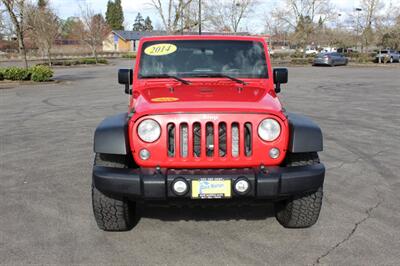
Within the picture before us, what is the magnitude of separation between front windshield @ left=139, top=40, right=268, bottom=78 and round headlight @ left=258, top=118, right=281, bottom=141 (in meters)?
1.30

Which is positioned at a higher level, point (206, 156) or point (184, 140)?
point (184, 140)

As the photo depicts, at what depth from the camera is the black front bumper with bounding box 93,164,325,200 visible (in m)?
3.37

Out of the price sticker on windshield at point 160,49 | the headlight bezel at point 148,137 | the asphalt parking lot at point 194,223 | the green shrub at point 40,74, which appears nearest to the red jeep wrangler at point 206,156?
the headlight bezel at point 148,137

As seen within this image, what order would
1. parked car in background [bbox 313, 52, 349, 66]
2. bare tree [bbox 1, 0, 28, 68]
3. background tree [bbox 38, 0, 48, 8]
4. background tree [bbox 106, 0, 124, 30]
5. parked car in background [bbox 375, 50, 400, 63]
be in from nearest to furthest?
bare tree [bbox 1, 0, 28, 68] < parked car in background [bbox 313, 52, 349, 66] < parked car in background [bbox 375, 50, 400, 63] < background tree [bbox 38, 0, 48, 8] < background tree [bbox 106, 0, 124, 30]

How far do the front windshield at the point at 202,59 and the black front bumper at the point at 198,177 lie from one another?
161cm

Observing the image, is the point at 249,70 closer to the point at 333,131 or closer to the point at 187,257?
the point at 187,257

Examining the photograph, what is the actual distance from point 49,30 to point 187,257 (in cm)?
4712

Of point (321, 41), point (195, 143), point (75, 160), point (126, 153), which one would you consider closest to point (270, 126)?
point (195, 143)

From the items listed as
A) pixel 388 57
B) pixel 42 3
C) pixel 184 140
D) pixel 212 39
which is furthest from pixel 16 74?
pixel 388 57

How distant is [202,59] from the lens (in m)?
4.82

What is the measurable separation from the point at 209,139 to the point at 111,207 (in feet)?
3.55

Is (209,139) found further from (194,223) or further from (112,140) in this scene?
(194,223)

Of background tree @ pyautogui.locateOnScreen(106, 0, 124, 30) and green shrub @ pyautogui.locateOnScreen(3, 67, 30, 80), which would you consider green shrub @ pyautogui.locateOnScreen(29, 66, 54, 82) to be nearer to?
green shrub @ pyautogui.locateOnScreen(3, 67, 30, 80)

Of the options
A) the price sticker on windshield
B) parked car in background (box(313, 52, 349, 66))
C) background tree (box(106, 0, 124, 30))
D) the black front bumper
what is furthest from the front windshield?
background tree (box(106, 0, 124, 30))
